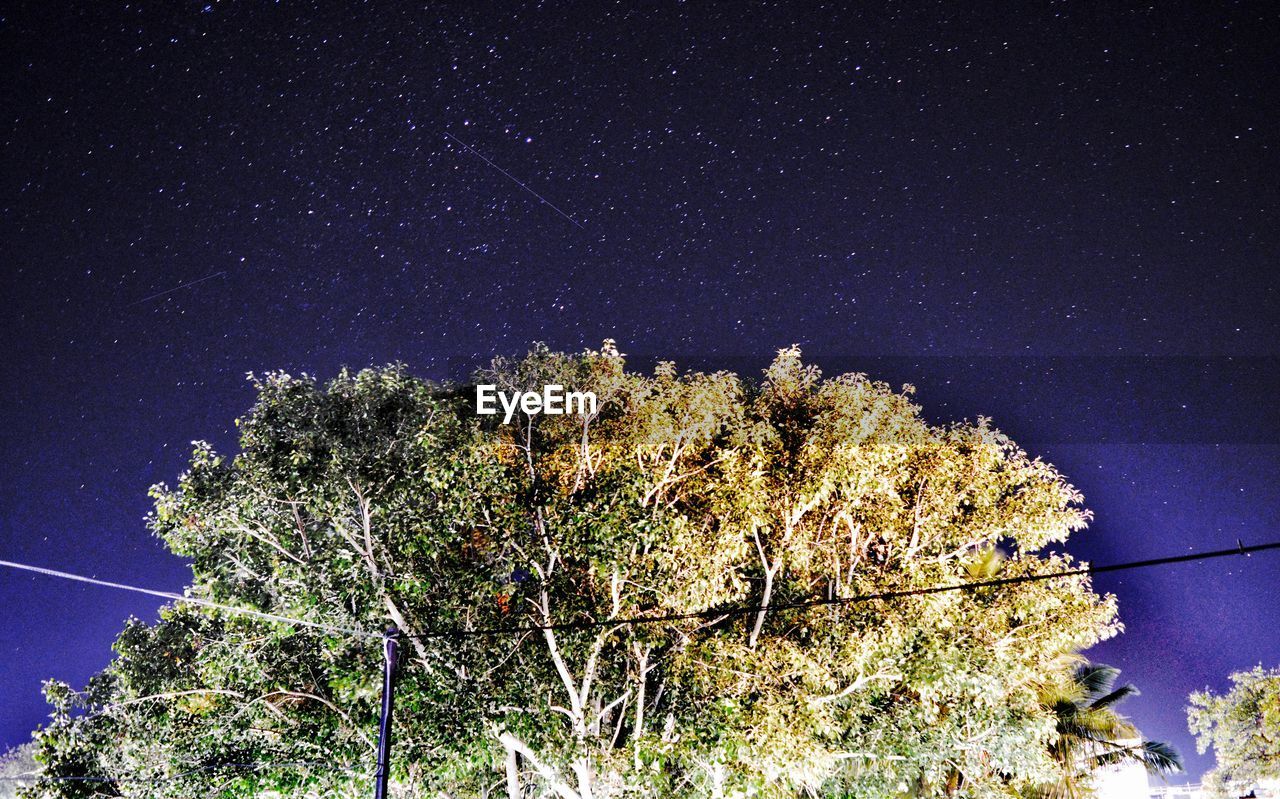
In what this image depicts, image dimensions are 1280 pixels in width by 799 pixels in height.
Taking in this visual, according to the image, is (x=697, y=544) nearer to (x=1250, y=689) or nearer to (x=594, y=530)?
(x=594, y=530)

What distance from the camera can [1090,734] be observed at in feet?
56.3

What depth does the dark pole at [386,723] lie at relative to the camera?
32.1 feet

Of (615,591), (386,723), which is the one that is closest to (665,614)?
(615,591)

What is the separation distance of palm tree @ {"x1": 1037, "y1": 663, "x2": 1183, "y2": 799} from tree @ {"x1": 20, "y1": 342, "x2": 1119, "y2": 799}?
4.12m

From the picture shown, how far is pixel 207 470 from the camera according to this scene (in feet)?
41.4

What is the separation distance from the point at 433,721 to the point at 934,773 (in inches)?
315

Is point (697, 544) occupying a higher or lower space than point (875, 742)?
higher

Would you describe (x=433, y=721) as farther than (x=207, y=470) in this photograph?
No

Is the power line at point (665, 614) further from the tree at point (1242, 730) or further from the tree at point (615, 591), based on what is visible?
the tree at point (1242, 730)

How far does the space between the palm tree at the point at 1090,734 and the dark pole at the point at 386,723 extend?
13.0 meters

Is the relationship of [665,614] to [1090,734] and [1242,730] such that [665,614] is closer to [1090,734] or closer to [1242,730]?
[1090,734]

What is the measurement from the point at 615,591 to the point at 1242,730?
34.7 meters

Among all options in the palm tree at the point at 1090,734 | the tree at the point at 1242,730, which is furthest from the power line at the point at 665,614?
the tree at the point at 1242,730

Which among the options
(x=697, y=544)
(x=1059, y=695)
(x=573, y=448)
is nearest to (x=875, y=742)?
(x=697, y=544)
